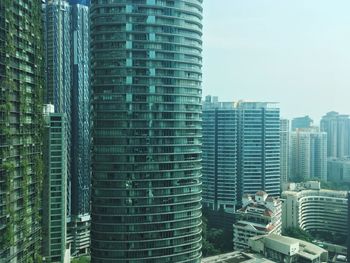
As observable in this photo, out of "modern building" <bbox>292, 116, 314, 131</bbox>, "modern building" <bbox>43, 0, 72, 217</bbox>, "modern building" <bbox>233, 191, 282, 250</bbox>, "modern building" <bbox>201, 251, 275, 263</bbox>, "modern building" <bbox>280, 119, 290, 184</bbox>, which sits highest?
"modern building" <bbox>43, 0, 72, 217</bbox>

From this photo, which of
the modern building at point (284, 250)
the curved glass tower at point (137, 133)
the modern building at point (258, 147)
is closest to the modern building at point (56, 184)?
the curved glass tower at point (137, 133)

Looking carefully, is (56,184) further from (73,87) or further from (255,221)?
(255,221)

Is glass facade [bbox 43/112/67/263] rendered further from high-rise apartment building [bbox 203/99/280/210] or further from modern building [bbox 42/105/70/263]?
high-rise apartment building [bbox 203/99/280/210]

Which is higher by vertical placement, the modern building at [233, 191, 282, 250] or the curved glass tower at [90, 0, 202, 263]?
the curved glass tower at [90, 0, 202, 263]

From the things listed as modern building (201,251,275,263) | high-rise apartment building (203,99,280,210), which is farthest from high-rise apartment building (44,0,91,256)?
modern building (201,251,275,263)

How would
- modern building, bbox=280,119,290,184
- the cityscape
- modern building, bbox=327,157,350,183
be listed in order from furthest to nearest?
modern building, bbox=327,157,350,183 < modern building, bbox=280,119,290,184 < the cityscape

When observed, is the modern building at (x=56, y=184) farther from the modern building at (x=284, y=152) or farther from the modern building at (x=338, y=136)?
the modern building at (x=338, y=136)

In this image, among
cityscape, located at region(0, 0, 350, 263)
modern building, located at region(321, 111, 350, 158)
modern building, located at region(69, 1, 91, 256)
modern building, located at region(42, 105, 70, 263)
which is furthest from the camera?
modern building, located at region(321, 111, 350, 158)

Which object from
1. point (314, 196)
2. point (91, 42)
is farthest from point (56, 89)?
point (314, 196)
